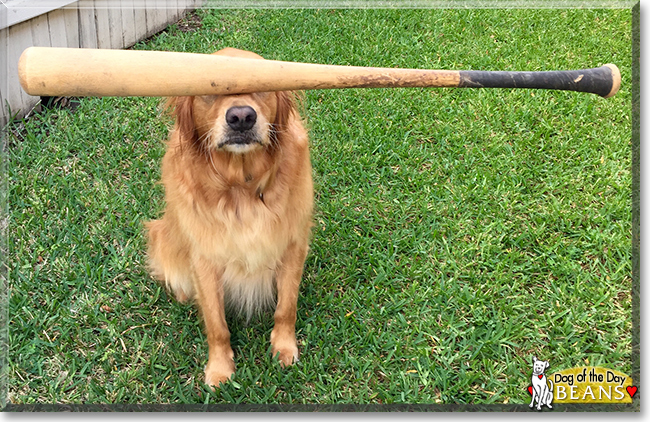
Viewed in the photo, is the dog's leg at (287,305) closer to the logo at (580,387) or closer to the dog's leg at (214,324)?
the dog's leg at (214,324)

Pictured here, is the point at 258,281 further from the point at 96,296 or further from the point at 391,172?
the point at 391,172

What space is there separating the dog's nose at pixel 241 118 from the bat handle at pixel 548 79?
2.56 ft

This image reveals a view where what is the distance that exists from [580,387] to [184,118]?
211 centimetres

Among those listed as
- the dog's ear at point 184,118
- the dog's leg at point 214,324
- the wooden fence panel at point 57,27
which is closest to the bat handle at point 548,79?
the dog's ear at point 184,118

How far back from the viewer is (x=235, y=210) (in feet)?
7.71

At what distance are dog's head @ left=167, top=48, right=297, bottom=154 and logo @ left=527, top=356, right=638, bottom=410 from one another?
1.63 metres

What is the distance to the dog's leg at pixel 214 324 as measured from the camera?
252cm

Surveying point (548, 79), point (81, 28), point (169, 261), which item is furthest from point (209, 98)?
point (81, 28)

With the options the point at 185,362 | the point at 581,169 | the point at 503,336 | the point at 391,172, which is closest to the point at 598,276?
the point at 503,336

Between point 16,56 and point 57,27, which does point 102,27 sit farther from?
point 16,56

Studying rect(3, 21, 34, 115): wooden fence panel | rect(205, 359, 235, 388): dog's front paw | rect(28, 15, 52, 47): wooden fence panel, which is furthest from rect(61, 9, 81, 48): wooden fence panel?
rect(205, 359, 235, 388): dog's front paw

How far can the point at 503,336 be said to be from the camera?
2.67 m

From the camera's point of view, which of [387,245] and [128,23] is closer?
[387,245]

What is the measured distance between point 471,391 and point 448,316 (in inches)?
18.3
